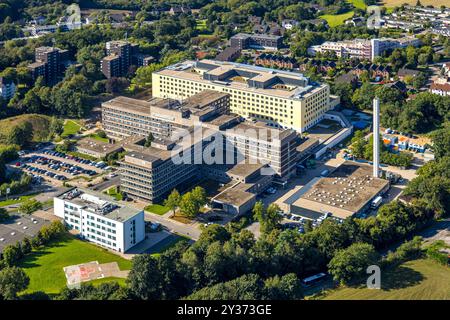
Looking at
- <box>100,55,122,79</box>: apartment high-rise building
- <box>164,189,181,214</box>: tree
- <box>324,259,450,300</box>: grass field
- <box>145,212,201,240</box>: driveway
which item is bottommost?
<box>324,259,450,300</box>: grass field

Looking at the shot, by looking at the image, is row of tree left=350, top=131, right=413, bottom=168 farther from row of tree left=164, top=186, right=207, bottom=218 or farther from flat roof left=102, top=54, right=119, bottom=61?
flat roof left=102, top=54, right=119, bottom=61

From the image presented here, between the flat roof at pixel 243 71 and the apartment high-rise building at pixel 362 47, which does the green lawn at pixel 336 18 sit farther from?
the flat roof at pixel 243 71

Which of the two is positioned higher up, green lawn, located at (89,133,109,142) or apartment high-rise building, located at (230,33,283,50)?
apartment high-rise building, located at (230,33,283,50)

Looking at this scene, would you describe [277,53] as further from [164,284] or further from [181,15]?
[164,284]

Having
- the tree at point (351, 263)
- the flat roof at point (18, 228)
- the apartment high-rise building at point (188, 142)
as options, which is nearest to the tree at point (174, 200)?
the apartment high-rise building at point (188, 142)

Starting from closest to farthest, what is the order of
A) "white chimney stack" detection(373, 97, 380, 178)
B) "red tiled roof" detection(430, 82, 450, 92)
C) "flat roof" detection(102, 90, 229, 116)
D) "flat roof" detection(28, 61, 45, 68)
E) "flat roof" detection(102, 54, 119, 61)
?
1. "white chimney stack" detection(373, 97, 380, 178)
2. "flat roof" detection(102, 90, 229, 116)
3. "red tiled roof" detection(430, 82, 450, 92)
4. "flat roof" detection(28, 61, 45, 68)
5. "flat roof" detection(102, 54, 119, 61)

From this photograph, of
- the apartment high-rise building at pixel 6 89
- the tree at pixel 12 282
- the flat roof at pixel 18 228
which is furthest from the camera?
the apartment high-rise building at pixel 6 89

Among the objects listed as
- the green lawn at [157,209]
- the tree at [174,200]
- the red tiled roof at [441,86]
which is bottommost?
the green lawn at [157,209]

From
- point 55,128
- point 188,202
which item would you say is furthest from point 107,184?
point 55,128

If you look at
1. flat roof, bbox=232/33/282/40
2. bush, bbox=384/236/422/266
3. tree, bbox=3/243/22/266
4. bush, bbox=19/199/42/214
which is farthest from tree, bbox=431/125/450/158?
flat roof, bbox=232/33/282/40
